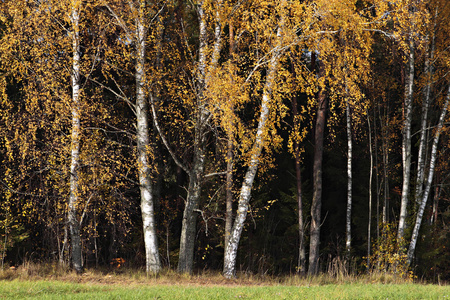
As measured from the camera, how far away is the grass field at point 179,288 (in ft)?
26.2

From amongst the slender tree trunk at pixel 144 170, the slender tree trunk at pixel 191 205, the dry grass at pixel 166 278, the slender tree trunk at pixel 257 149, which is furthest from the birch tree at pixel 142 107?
the slender tree trunk at pixel 257 149

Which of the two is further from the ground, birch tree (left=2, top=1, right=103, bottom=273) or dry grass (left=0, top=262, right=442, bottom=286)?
birch tree (left=2, top=1, right=103, bottom=273)

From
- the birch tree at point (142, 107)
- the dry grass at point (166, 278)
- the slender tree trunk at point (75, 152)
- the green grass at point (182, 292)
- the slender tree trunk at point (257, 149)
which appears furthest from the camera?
the birch tree at point (142, 107)

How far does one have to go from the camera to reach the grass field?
7973 millimetres

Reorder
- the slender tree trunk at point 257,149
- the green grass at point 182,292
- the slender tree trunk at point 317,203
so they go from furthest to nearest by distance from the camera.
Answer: the slender tree trunk at point 317,203
the slender tree trunk at point 257,149
the green grass at point 182,292

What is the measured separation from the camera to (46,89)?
11.5 meters

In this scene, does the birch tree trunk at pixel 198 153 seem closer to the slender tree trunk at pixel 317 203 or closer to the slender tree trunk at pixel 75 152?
the slender tree trunk at pixel 75 152

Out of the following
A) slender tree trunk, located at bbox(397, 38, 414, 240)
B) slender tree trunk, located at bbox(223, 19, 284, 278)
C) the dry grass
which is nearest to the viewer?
the dry grass

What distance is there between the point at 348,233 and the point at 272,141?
572 centimetres

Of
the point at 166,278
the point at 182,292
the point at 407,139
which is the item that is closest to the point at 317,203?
the point at 407,139

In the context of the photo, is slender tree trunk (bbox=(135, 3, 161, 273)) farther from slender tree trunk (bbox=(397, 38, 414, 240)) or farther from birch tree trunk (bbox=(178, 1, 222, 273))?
slender tree trunk (bbox=(397, 38, 414, 240))

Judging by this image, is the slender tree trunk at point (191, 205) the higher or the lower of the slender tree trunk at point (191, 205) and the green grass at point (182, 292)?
the higher

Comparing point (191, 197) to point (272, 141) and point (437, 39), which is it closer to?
point (272, 141)

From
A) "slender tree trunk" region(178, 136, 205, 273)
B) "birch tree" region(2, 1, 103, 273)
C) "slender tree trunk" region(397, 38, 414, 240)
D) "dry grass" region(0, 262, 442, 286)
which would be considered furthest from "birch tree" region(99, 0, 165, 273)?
"slender tree trunk" region(397, 38, 414, 240)
